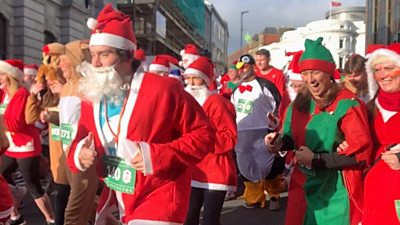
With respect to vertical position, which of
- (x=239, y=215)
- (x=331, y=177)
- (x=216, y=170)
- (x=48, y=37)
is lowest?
(x=239, y=215)

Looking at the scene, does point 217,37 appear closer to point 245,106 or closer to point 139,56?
point 245,106

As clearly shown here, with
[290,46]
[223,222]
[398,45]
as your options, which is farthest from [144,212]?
[290,46]

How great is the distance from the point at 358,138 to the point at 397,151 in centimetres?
34

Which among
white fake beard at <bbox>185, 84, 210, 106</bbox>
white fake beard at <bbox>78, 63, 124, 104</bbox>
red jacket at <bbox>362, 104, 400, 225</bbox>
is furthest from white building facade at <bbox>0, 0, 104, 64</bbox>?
red jacket at <bbox>362, 104, 400, 225</bbox>

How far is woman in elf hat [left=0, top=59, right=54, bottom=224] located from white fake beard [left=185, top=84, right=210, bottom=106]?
211cm

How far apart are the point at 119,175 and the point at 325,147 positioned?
4.39 ft

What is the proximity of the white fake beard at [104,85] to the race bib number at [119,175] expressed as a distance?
1.09ft

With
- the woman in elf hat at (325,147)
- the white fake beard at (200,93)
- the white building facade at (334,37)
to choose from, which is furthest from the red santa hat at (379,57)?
the white building facade at (334,37)

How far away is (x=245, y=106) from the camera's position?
7.52 metres

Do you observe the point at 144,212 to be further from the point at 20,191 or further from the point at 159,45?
the point at 159,45

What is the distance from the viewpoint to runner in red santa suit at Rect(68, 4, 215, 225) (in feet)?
9.45

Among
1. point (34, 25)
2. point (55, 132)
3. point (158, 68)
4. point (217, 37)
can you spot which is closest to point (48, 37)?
point (34, 25)

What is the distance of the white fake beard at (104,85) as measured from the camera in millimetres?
2988

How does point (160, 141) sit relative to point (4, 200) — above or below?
above
